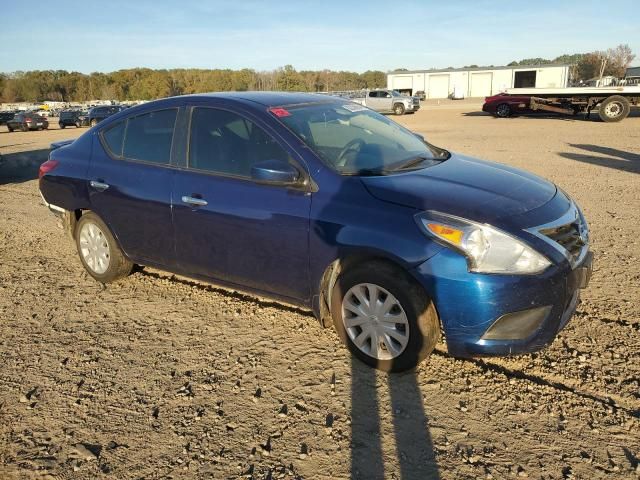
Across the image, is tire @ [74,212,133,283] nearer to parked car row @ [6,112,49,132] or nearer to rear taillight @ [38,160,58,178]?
rear taillight @ [38,160,58,178]

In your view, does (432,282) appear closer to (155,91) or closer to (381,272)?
(381,272)

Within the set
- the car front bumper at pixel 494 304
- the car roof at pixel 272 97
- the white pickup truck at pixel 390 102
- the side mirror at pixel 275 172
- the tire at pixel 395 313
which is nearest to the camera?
the car front bumper at pixel 494 304

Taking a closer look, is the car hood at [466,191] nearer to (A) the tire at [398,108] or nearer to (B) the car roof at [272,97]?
(B) the car roof at [272,97]

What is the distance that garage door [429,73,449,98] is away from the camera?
7029 centimetres

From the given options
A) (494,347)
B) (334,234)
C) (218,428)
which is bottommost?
(218,428)

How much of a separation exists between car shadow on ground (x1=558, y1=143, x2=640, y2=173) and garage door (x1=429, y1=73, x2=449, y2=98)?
201 ft

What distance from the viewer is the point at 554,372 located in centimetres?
299

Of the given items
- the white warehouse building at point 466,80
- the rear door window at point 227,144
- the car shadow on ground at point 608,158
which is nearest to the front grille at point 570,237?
the rear door window at point 227,144

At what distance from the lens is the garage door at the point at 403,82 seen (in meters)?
70.6

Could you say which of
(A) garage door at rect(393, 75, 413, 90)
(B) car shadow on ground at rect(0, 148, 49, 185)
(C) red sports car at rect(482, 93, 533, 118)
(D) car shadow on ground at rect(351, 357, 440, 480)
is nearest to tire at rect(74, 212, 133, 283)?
(D) car shadow on ground at rect(351, 357, 440, 480)

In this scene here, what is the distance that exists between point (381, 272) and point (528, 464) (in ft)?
3.94

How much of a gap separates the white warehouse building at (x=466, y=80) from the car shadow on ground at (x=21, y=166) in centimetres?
5451

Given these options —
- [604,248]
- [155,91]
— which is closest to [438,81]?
[155,91]

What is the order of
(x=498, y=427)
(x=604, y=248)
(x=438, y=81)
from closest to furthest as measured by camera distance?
(x=498, y=427)
(x=604, y=248)
(x=438, y=81)
